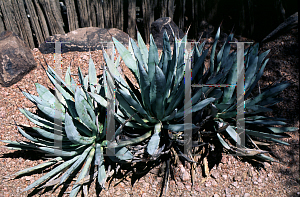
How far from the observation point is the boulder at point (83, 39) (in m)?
3.51

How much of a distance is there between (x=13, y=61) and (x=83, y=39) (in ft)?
3.52

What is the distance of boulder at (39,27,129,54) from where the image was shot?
3.51 metres

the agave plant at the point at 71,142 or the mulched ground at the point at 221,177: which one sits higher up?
the agave plant at the point at 71,142

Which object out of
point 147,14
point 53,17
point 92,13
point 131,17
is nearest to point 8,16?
point 53,17

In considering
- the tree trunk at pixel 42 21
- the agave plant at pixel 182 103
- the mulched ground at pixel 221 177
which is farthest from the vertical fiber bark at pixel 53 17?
the agave plant at pixel 182 103

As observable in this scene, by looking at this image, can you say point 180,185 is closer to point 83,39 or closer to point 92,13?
point 83,39

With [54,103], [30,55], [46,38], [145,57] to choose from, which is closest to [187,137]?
[145,57]

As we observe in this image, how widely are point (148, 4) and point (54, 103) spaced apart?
2.40 metres

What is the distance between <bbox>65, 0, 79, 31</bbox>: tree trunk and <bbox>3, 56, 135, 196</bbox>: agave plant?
1664mm

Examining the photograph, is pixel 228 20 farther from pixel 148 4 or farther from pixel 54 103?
pixel 54 103

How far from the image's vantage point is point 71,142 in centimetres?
226

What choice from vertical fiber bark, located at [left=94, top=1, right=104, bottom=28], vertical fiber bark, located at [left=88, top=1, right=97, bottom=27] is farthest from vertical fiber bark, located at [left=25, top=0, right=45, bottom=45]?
vertical fiber bark, located at [left=94, top=1, right=104, bottom=28]

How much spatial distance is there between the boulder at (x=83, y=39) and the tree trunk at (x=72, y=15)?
0.13 metres

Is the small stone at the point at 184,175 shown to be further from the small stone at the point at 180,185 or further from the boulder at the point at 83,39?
the boulder at the point at 83,39
